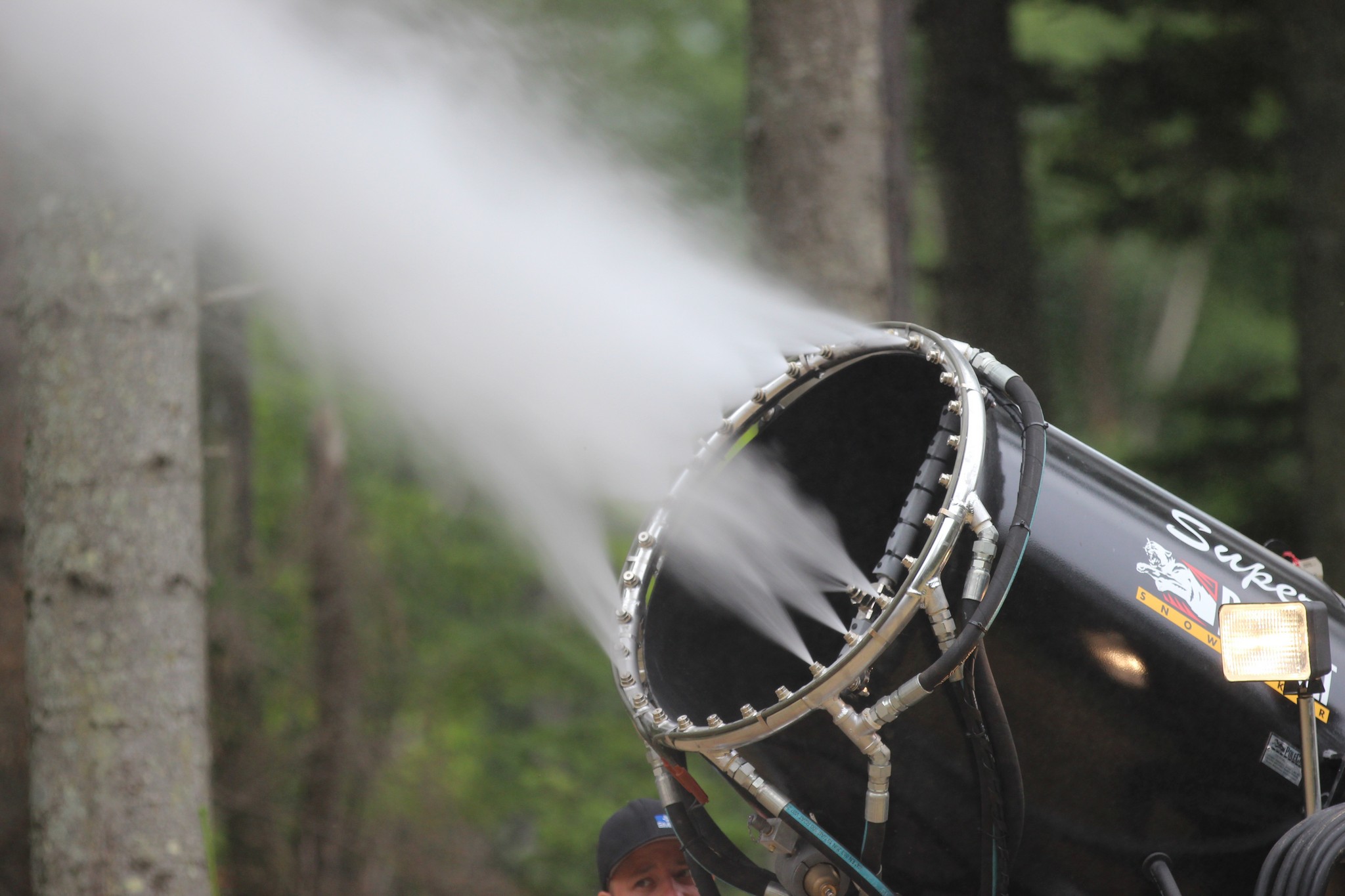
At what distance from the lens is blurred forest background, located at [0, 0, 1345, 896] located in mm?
4988

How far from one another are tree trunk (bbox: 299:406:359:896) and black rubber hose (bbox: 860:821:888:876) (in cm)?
824

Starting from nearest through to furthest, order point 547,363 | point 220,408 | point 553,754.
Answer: point 547,363 < point 220,408 < point 553,754

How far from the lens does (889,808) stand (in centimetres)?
225

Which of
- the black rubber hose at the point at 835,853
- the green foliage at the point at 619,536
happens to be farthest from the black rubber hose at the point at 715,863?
the green foliage at the point at 619,536

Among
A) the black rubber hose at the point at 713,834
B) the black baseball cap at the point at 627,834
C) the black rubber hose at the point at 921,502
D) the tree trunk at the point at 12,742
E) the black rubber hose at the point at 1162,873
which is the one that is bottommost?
the tree trunk at the point at 12,742

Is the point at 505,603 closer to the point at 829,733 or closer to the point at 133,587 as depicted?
the point at 133,587

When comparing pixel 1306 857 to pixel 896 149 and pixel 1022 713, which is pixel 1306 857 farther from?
pixel 896 149

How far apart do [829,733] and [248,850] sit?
7.40m

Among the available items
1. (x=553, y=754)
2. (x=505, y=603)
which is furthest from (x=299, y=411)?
(x=553, y=754)

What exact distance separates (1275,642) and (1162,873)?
0.46 meters

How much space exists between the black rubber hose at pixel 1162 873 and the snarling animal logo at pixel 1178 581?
424 millimetres

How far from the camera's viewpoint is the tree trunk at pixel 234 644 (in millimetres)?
8031

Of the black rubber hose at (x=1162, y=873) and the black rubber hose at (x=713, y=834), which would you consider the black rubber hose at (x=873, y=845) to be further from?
the black rubber hose at (x=1162, y=873)

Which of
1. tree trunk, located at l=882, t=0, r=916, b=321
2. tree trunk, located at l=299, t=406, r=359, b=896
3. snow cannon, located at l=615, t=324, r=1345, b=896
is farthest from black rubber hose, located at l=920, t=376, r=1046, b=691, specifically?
tree trunk, located at l=299, t=406, r=359, b=896
